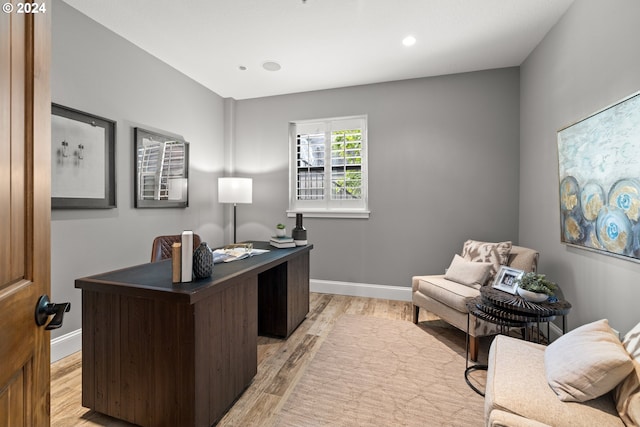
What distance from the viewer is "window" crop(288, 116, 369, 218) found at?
3768 millimetres

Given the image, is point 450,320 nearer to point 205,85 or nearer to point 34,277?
point 34,277

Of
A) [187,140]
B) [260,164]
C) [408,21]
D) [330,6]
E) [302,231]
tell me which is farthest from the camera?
[260,164]

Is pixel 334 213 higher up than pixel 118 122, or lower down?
lower down

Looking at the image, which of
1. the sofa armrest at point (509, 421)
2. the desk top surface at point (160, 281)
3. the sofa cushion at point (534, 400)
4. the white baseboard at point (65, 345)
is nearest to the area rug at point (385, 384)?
the sofa cushion at point (534, 400)

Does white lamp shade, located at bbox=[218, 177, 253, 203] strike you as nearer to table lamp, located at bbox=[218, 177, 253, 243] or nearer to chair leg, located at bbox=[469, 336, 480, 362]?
table lamp, located at bbox=[218, 177, 253, 243]

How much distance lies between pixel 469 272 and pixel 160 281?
2432mm

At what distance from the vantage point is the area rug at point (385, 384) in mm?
1633

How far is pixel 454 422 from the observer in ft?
5.22

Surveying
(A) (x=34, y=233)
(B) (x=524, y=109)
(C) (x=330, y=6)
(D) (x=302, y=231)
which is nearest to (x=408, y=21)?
(C) (x=330, y=6)

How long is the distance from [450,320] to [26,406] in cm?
256

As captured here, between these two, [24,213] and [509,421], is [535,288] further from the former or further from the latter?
[24,213]

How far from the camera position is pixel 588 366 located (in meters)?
1.12

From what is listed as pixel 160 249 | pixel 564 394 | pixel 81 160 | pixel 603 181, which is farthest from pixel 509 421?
pixel 81 160

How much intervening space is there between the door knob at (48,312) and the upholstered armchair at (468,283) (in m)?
2.37
